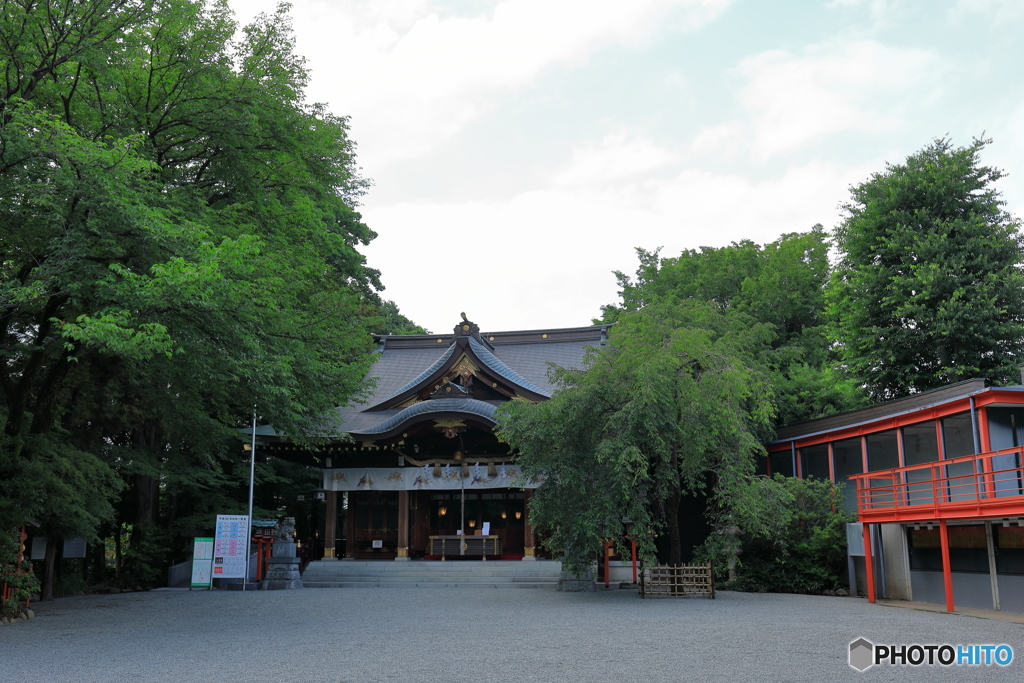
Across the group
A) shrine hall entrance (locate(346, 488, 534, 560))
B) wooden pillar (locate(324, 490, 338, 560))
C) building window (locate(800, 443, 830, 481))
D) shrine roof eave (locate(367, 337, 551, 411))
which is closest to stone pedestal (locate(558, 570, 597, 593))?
shrine hall entrance (locate(346, 488, 534, 560))

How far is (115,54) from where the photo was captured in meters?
12.5

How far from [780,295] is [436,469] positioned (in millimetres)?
13435

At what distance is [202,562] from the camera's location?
18328mm

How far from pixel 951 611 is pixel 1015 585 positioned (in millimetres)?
1044

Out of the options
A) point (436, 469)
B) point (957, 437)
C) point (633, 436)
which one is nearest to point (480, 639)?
point (633, 436)

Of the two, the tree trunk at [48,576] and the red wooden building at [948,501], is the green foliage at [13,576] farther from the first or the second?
the red wooden building at [948,501]

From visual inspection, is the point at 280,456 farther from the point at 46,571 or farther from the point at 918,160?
the point at 918,160

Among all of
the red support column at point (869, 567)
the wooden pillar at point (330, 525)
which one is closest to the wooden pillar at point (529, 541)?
the wooden pillar at point (330, 525)

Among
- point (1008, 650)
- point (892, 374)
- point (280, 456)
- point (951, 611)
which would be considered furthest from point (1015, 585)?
point (280, 456)

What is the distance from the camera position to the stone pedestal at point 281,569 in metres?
19.0

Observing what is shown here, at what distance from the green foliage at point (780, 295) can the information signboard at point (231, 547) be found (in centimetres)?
1292

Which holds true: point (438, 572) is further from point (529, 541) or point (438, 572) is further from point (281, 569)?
point (281, 569)

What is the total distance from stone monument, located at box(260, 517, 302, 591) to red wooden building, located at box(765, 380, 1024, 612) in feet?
42.2

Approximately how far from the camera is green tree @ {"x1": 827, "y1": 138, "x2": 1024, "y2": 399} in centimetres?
1936
